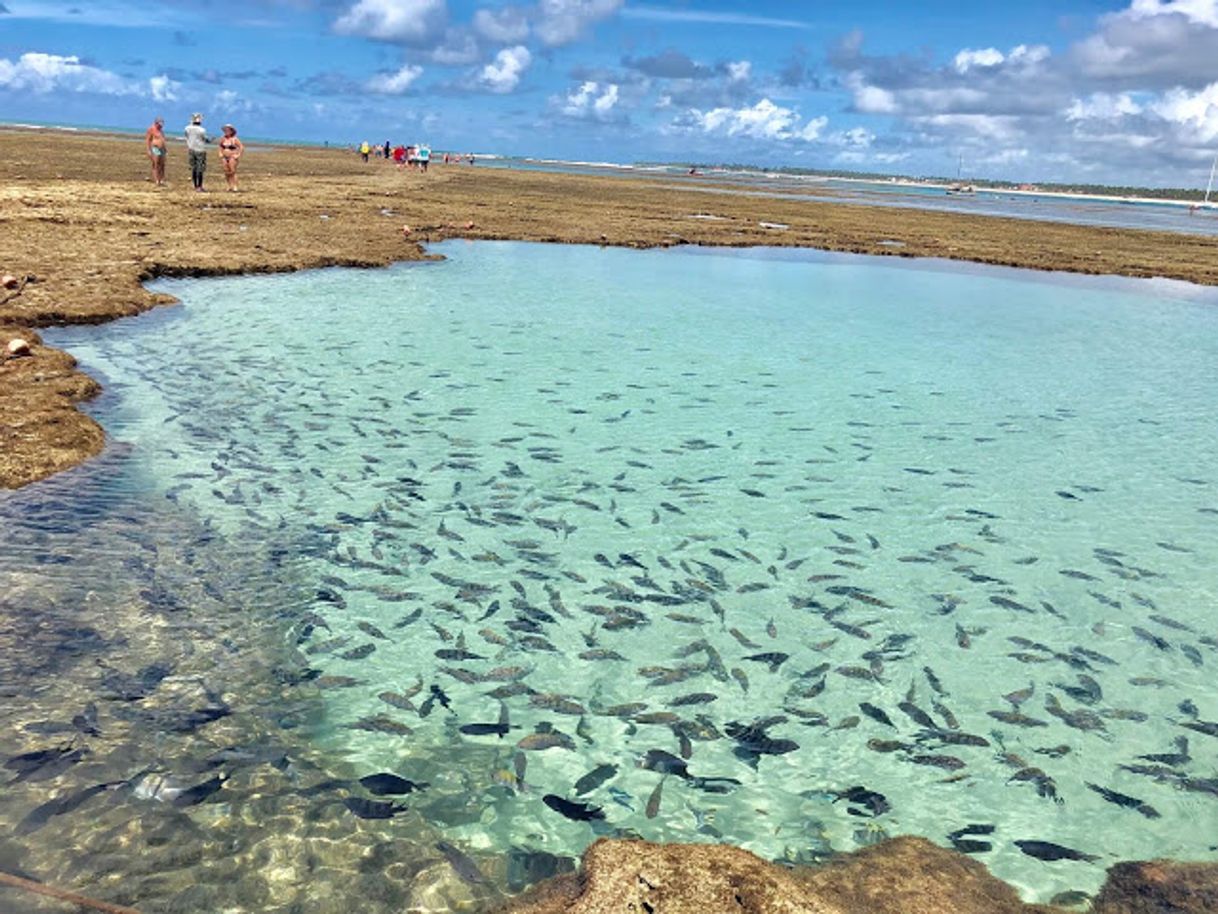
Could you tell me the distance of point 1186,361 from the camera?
73.6 ft

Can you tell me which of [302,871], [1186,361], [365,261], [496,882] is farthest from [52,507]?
[1186,361]

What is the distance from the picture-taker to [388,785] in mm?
5746

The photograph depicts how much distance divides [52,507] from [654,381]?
10.8 m

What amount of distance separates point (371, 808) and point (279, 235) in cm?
2675

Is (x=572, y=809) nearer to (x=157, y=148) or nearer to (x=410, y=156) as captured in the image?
(x=157, y=148)

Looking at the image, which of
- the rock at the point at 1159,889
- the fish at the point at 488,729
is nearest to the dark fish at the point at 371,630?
the fish at the point at 488,729

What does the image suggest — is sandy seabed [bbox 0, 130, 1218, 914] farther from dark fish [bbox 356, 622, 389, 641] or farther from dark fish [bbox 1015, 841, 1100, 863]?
dark fish [bbox 356, 622, 389, 641]

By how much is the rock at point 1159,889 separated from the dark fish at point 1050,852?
0.58ft

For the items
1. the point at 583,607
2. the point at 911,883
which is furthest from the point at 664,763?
the point at 583,607

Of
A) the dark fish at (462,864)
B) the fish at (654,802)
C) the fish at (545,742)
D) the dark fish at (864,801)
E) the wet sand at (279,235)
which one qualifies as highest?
the wet sand at (279,235)

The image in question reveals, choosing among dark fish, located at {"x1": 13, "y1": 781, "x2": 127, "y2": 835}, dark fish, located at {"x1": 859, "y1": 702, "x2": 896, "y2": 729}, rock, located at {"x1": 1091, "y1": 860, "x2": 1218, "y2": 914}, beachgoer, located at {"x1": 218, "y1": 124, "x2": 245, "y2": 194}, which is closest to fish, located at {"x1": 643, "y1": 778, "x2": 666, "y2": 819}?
dark fish, located at {"x1": 859, "y1": 702, "x2": 896, "y2": 729}

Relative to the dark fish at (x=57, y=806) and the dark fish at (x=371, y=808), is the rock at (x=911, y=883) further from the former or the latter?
the dark fish at (x=57, y=806)

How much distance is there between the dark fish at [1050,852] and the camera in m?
5.64

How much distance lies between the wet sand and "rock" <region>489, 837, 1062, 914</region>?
8.42 meters
